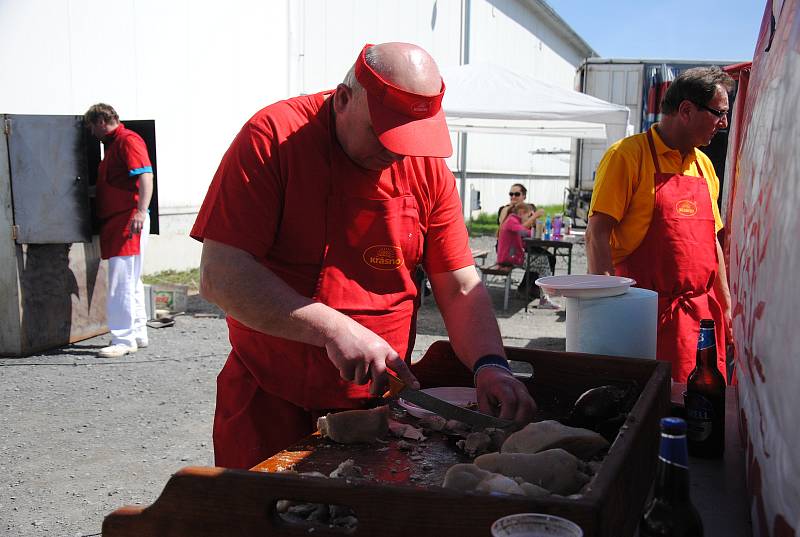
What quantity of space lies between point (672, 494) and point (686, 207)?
2391 millimetres

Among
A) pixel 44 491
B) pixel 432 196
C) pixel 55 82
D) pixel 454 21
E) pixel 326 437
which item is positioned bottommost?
pixel 44 491

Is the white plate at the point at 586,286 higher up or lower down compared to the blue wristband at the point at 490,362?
higher up

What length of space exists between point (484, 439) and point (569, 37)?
31734 mm

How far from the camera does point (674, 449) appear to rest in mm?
1045

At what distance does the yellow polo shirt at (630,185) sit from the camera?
10.5ft

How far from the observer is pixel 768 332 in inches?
54.2

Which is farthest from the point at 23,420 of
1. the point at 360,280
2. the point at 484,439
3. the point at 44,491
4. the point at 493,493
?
the point at 493,493

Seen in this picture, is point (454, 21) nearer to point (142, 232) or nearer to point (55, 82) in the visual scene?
point (55, 82)

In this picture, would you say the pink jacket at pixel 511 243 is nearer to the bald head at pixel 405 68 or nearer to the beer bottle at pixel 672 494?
the bald head at pixel 405 68

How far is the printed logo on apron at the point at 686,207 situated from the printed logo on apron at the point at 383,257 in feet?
5.53

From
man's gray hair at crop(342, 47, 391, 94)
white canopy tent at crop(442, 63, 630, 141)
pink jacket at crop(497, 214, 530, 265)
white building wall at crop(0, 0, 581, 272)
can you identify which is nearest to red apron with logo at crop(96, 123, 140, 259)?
white building wall at crop(0, 0, 581, 272)

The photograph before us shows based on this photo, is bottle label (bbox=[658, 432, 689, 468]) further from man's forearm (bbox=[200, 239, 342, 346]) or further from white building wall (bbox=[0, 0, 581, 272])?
white building wall (bbox=[0, 0, 581, 272])

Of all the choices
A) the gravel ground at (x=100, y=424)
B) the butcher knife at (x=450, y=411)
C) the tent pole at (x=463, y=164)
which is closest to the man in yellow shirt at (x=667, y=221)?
the butcher knife at (x=450, y=411)

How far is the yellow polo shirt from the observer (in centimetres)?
320
